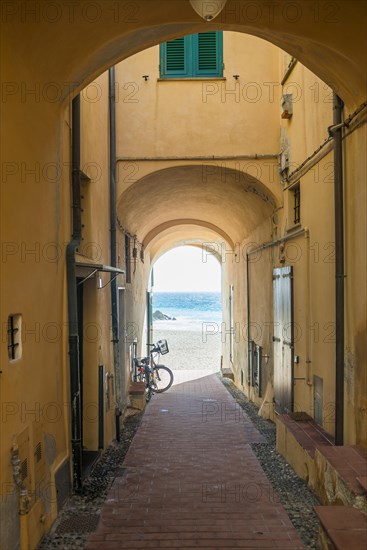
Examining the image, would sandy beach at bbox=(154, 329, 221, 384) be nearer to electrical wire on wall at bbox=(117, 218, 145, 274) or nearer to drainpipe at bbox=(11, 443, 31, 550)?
electrical wire on wall at bbox=(117, 218, 145, 274)

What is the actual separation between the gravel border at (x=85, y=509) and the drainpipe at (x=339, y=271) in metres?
2.74

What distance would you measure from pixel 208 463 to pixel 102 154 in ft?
16.7

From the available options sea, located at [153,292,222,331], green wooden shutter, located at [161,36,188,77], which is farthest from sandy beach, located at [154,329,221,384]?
sea, located at [153,292,222,331]

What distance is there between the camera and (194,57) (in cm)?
989

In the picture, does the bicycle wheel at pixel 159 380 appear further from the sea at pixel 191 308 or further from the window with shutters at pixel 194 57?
the sea at pixel 191 308

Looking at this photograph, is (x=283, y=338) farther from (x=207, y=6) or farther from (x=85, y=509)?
(x=207, y=6)

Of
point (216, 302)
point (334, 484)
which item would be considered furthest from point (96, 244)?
point (216, 302)

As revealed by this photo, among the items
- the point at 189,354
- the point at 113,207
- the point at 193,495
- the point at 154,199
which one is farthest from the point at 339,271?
the point at 189,354

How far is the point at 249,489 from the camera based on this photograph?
631 cm

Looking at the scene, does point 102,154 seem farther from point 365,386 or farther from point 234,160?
point 365,386

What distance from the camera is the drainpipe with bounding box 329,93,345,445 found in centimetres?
586

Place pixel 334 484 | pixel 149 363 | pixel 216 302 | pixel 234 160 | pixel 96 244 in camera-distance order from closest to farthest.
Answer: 1. pixel 334 484
2. pixel 96 244
3. pixel 234 160
4. pixel 149 363
5. pixel 216 302

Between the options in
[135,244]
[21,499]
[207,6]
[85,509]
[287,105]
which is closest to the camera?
[207,6]

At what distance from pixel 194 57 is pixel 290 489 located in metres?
7.53
